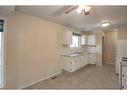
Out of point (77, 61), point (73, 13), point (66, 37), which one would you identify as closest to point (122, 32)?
point (77, 61)

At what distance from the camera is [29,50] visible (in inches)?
167

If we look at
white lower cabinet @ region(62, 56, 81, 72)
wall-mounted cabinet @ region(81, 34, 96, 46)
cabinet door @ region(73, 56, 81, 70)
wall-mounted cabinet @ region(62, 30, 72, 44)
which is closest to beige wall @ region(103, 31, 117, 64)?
wall-mounted cabinet @ region(81, 34, 96, 46)

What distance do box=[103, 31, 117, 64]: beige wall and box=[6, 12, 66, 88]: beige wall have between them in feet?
16.3

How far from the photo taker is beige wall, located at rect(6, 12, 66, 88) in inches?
142

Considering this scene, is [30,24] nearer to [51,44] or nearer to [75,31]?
[51,44]

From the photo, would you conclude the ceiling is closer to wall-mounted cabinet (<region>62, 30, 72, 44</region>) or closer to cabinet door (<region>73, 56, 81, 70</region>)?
wall-mounted cabinet (<region>62, 30, 72, 44</region>)

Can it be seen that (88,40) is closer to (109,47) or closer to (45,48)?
(109,47)

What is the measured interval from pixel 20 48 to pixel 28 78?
38.8 inches

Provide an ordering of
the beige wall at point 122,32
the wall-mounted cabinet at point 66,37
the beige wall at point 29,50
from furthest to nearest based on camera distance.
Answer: the beige wall at point 122,32 < the wall-mounted cabinet at point 66,37 < the beige wall at point 29,50

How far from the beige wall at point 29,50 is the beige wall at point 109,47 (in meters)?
4.97

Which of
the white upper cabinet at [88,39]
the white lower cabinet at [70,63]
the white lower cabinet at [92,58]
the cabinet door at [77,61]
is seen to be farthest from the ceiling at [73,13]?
the white lower cabinet at [92,58]

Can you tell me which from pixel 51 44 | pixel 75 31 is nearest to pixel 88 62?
pixel 75 31

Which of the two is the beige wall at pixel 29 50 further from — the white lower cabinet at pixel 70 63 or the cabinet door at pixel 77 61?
the cabinet door at pixel 77 61

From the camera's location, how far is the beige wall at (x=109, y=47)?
30.2 ft
